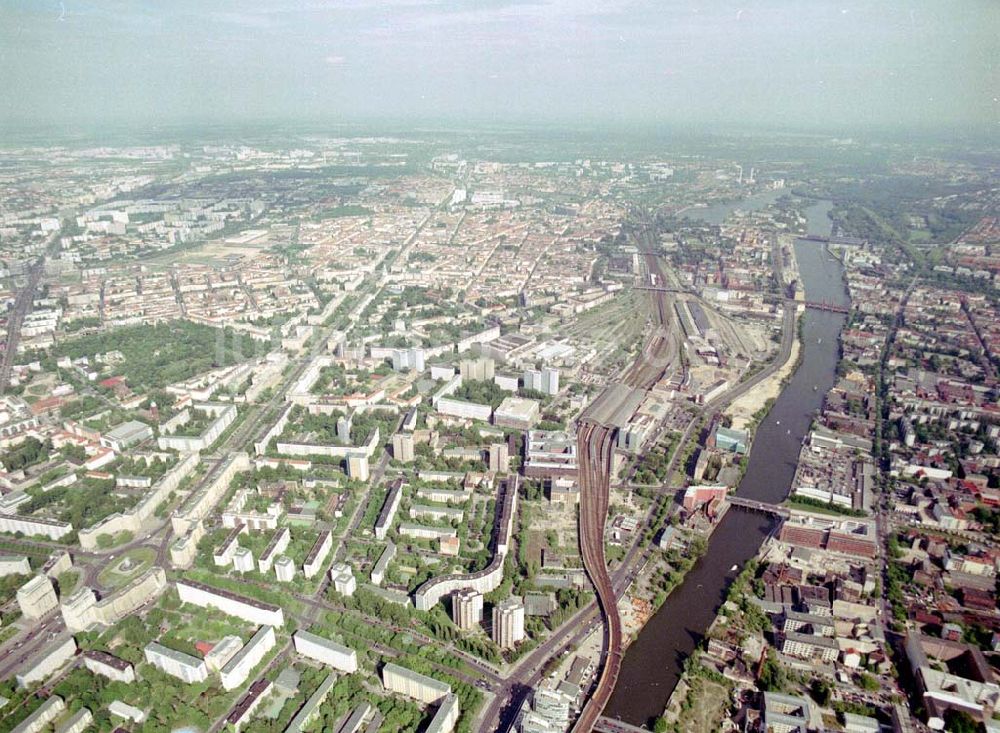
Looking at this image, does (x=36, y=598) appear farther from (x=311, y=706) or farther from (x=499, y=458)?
(x=499, y=458)

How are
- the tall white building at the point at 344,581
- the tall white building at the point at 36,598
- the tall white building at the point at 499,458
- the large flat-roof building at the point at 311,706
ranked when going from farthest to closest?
the tall white building at the point at 499,458
the tall white building at the point at 344,581
the tall white building at the point at 36,598
the large flat-roof building at the point at 311,706

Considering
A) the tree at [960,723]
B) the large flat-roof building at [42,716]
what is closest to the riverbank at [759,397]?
the tree at [960,723]

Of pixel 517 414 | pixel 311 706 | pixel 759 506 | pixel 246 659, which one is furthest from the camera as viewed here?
pixel 517 414

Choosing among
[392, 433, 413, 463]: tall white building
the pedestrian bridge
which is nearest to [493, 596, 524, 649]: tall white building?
[392, 433, 413, 463]: tall white building

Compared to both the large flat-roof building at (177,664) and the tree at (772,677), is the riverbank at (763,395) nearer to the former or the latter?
the tree at (772,677)

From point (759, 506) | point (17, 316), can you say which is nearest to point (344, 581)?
point (759, 506)

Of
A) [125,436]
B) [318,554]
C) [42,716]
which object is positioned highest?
[125,436]

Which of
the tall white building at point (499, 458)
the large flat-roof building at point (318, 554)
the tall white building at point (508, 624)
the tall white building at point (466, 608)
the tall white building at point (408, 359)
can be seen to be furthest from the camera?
the tall white building at point (408, 359)
